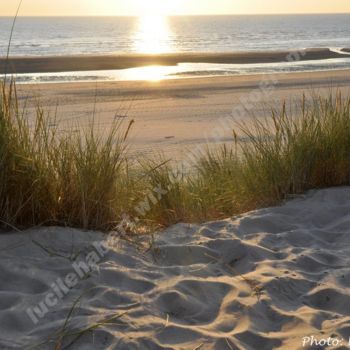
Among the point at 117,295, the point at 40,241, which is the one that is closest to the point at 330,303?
the point at 117,295

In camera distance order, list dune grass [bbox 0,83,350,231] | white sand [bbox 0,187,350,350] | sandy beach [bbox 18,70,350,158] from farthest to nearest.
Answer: sandy beach [bbox 18,70,350,158], dune grass [bbox 0,83,350,231], white sand [bbox 0,187,350,350]

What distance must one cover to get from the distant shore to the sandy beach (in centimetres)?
613

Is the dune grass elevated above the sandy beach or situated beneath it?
elevated above

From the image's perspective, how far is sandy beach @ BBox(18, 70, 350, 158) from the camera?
9117 millimetres

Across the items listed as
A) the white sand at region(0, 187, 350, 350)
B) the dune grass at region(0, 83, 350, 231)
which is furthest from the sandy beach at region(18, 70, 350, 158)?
the white sand at region(0, 187, 350, 350)

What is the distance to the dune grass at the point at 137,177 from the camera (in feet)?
12.1

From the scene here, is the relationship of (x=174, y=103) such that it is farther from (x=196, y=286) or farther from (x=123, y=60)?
(x=123, y=60)

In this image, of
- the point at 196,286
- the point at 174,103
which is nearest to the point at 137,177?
the point at 196,286

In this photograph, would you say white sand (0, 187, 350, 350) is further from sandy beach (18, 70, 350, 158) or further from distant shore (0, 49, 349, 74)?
Result: distant shore (0, 49, 349, 74)

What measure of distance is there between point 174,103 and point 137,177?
937 cm

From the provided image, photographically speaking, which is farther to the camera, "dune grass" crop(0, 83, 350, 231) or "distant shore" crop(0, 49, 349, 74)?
"distant shore" crop(0, 49, 349, 74)

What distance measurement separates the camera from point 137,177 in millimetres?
4730

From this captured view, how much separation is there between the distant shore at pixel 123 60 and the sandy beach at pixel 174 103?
6.13m

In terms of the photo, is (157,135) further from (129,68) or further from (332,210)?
(129,68)
